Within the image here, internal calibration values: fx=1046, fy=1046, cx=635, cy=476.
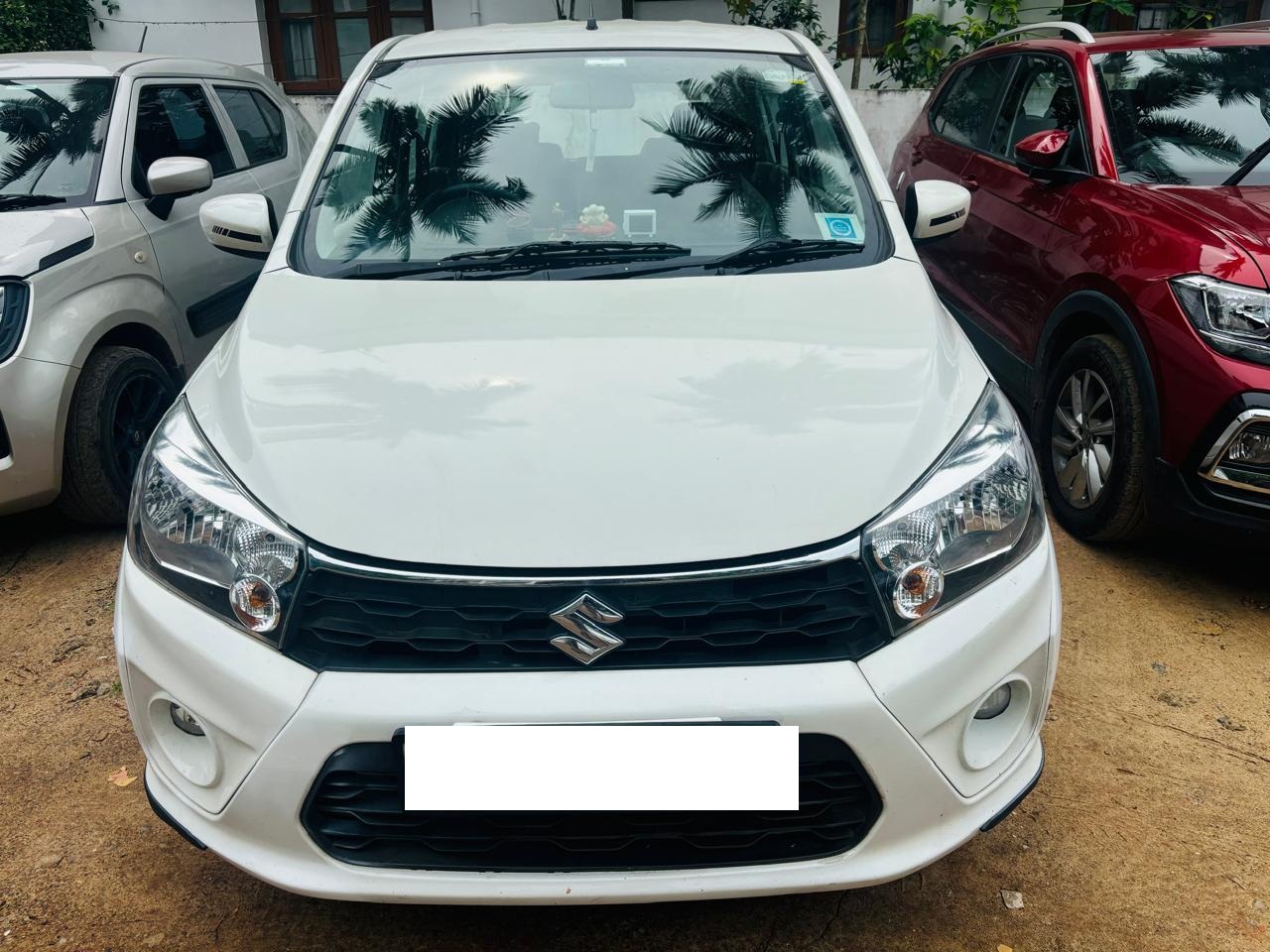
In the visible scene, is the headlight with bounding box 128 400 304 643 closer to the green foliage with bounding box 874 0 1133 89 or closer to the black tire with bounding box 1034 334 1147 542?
the black tire with bounding box 1034 334 1147 542

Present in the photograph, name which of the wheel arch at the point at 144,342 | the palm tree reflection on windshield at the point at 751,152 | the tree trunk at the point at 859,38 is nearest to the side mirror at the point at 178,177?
the wheel arch at the point at 144,342

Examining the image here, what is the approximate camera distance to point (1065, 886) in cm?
218

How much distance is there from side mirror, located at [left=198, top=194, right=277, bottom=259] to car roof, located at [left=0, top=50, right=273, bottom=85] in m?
1.93

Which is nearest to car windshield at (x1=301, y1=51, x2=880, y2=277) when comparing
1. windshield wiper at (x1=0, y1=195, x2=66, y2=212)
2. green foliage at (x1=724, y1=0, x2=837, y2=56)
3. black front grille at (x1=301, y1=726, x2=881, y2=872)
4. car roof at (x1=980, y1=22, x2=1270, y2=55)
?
black front grille at (x1=301, y1=726, x2=881, y2=872)

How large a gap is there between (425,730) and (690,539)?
50 cm

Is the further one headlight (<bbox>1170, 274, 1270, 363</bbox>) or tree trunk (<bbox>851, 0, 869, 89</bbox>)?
tree trunk (<bbox>851, 0, 869, 89</bbox>)

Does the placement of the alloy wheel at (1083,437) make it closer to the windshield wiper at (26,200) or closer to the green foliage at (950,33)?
the windshield wiper at (26,200)

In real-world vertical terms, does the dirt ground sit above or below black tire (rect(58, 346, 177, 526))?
below

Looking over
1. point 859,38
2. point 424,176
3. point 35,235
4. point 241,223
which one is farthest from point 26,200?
point 859,38

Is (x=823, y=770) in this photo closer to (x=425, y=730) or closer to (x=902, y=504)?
(x=902, y=504)

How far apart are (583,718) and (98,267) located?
304 cm

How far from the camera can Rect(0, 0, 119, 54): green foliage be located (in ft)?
32.8

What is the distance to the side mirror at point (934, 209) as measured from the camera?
9.52 feet

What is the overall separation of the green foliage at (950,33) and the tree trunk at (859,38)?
26 cm
